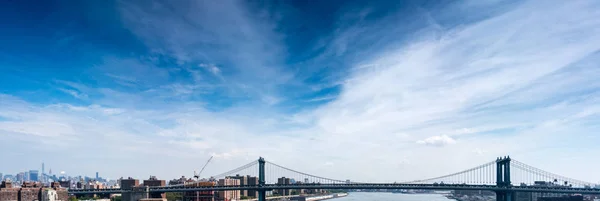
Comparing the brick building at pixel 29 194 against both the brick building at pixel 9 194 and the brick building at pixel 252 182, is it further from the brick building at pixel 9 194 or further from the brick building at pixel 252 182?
the brick building at pixel 252 182

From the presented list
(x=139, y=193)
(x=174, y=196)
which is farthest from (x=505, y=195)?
(x=174, y=196)

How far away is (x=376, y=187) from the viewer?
69.2m

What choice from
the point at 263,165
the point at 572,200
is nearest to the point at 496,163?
the point at 572,200

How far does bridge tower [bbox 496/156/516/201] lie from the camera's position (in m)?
68.9

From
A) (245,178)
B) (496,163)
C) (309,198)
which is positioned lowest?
(309,198)

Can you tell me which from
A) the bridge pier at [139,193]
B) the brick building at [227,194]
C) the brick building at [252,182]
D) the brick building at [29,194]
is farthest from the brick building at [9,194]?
the brick building at [252,182]

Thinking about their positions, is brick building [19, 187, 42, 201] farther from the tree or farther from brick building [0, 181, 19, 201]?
the tree

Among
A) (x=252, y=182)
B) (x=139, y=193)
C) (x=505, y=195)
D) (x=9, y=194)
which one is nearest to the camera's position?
(x=9, y=194)

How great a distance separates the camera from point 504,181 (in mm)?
70250

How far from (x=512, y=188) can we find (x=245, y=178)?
68065 mm

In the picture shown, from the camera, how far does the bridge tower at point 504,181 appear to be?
68.9 meters

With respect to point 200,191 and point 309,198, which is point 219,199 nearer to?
point 200,191

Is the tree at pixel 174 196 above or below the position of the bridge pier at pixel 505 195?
below

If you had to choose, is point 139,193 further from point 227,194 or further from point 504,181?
point 504,181
